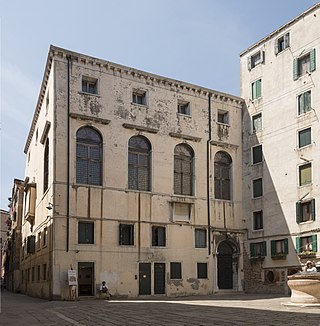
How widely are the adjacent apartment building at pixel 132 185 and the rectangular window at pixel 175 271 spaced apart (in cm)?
6

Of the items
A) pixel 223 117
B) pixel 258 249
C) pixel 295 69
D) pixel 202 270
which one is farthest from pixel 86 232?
→ pixel 295 69

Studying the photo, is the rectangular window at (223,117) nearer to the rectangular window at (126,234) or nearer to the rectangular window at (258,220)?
the rectangular window at (258,220)

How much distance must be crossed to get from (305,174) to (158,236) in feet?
30.1

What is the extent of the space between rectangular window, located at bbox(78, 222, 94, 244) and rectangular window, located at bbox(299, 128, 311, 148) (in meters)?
12.9

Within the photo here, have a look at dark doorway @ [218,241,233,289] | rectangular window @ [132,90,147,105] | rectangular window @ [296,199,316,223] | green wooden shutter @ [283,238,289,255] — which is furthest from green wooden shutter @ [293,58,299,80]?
dark doorway @ [218,241,233,289]

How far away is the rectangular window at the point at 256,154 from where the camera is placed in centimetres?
3184

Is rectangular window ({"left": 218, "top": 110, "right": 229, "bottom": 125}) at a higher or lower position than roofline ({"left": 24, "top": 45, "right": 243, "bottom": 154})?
lower

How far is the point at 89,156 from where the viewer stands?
27.8 meters

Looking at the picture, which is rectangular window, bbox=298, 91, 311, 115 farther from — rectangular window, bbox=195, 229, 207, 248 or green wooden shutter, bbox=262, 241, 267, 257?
rectangular window, bbox=195, 229, 207, 248

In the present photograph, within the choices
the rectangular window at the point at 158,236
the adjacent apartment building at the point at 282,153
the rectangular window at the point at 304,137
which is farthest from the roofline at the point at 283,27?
the rectangular window at the point at 158,236

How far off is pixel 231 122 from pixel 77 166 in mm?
Answer: 11449

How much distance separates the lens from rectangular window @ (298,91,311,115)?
1131 inches

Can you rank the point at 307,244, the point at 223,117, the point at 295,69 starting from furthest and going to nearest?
the point at 223,117
the point at 295,69
the point at 307,244

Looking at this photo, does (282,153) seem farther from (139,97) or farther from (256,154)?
(139,97)
